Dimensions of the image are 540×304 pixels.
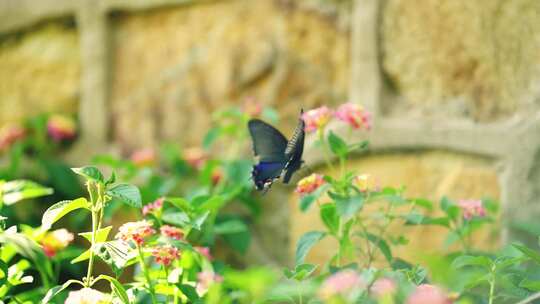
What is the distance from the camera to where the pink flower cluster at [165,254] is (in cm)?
114

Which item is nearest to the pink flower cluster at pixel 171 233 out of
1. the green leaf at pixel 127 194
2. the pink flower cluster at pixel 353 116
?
the green leaf at pixel 127 194

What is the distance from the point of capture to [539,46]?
1.61 meters

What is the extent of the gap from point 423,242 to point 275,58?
50cm

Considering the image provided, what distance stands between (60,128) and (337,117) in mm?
912

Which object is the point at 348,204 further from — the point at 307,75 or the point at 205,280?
the point at 307,75

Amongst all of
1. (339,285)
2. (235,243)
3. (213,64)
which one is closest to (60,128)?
(213,64)

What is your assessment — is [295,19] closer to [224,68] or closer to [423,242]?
[224,68]

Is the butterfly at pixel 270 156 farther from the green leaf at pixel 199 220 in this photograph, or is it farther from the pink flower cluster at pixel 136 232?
the pink flower cluster at pixel 136 232

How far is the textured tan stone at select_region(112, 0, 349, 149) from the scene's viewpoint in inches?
75.3

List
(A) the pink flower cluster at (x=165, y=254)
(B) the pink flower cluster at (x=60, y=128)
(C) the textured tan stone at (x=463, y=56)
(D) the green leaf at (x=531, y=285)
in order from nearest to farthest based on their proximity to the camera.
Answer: (D) the green leaf at (x=531, y=285), (A) the pink flower cluster at (x=165, y=254), (C) the textured tan stone at (x=463, y=56), (B) the pink flower cluster at (x=60, y=128)

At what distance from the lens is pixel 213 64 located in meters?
2.02

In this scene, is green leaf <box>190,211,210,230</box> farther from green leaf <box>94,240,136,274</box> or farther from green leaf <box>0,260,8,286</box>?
green leaf <box>0,260,8,286</box>

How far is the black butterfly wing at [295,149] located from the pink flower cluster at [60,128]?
934mm

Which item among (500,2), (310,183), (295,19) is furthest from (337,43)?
(310,183)
